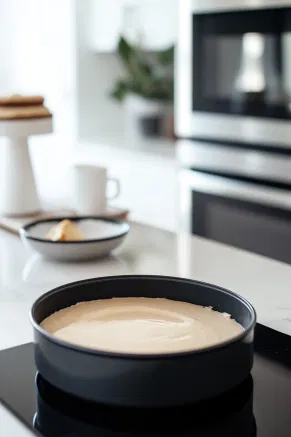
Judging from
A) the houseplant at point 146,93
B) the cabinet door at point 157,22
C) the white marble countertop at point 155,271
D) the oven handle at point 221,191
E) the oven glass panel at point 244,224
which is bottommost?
the oven glass panel at point 244,224

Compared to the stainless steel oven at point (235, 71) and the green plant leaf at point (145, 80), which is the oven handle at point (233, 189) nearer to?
the stainless steel oven at point (235, 71)

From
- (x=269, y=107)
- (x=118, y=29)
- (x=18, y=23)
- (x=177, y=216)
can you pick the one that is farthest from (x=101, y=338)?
(x=18, y=23)

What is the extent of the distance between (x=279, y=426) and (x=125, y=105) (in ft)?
9.51

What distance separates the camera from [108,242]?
125cm

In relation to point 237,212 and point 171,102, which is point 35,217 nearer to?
point 237,212

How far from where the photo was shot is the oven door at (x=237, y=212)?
2146 mm

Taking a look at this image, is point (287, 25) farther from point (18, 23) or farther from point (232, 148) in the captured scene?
point (18, 23)

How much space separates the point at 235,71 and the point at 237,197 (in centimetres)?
41

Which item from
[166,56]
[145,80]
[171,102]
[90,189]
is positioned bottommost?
[90,189]

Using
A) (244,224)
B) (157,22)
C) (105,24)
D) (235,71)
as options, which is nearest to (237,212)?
(244,224)

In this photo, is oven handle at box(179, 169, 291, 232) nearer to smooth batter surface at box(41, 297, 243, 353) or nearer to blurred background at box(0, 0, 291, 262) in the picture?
blurred background at box(0, 0, 291, 262)

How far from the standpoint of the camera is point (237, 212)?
89.9 inches

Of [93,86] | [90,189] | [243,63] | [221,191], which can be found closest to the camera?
[90,189]

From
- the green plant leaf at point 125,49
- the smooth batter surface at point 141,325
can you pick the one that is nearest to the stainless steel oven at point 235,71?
the green plant leaf at point 125,49
